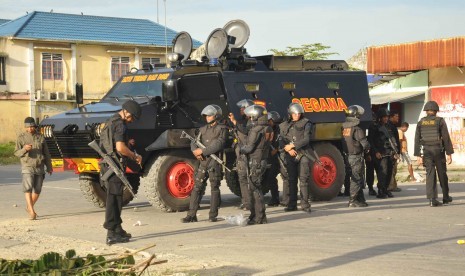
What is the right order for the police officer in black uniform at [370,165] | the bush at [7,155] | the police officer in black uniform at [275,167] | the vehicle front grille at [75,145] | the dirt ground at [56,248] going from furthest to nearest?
the bush at [7,155] → the police officer in black uniform at [370,165] → the police officer in black uniform at [275,167] → the vehicle front grille at [75,145] → the dirt ground at [56,248]

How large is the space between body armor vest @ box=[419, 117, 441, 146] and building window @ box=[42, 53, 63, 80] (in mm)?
33481

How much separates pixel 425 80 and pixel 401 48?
1.31 metres

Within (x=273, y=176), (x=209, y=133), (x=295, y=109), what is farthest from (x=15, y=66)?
(x=209, y=133)

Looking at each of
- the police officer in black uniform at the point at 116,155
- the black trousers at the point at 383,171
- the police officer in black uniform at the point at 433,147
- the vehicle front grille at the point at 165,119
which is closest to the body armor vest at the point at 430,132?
the police officer in black uniform at the point at 433,147

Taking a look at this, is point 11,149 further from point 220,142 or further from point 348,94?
point 220,142

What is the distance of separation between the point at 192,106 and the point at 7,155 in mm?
27044

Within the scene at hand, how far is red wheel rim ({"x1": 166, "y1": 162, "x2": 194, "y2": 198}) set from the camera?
14273 mm

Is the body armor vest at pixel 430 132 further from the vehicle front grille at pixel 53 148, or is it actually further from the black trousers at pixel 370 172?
the vehicle front grille at pixel 53 148

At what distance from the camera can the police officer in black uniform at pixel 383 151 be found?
16781 mm

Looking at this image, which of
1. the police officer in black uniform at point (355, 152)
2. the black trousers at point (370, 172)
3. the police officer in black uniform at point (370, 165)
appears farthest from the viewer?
the black trousers at point (370, 172)

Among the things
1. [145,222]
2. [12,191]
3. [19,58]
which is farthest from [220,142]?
[19,58]

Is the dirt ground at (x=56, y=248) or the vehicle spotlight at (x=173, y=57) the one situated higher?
the vehicle spotlight at (x=173, y=57)

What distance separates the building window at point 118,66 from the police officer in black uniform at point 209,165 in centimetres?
3537

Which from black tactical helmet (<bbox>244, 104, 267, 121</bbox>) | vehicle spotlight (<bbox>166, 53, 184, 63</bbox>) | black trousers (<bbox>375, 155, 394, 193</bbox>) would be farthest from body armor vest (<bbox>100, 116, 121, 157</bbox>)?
black trousers (<bbox>375, 155, 394, 193</bbox>)
